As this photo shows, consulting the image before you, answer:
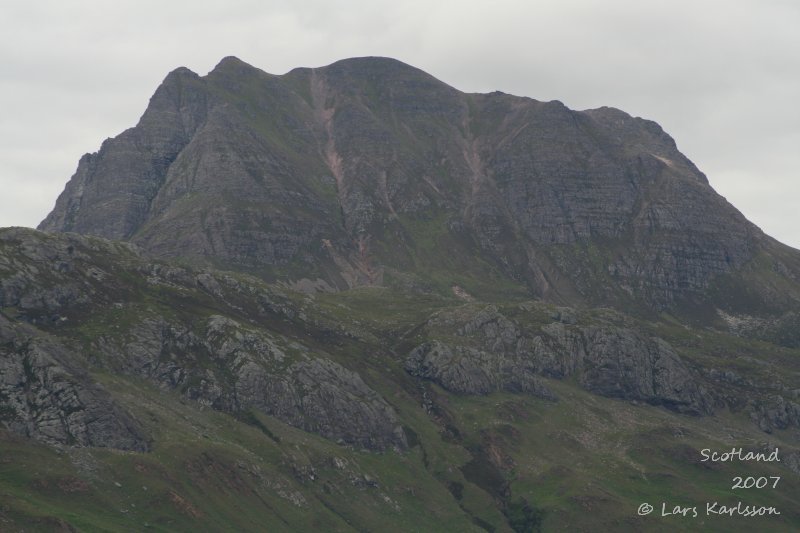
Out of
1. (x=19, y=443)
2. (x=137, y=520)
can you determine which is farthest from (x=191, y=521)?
(x=19, y=443)

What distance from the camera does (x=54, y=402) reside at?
612 feet

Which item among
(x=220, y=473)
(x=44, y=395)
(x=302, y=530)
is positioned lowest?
(x=302, y=530)

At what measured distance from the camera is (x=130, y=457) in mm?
181625

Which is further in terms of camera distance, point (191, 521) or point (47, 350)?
point (47, 350)

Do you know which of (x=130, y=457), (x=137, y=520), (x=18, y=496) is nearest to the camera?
(x=18, y=496)

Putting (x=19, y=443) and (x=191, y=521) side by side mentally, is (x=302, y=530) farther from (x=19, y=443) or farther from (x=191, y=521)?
(x=19, y=443)

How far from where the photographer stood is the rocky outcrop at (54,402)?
17962cm

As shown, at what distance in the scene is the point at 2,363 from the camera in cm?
18875

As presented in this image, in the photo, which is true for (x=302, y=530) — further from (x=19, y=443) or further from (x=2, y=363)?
(x=2, y=363)

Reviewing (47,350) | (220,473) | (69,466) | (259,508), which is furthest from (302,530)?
(47,350)

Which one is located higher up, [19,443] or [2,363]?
[2,363]

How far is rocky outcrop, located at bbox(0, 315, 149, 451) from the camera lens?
179625mm

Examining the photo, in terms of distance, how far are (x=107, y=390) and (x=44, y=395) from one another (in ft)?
49.2

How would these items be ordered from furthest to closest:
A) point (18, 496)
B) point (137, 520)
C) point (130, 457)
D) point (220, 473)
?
point (220, 473) < point (130, 457) < point (137, 520) < point (18, 496)
